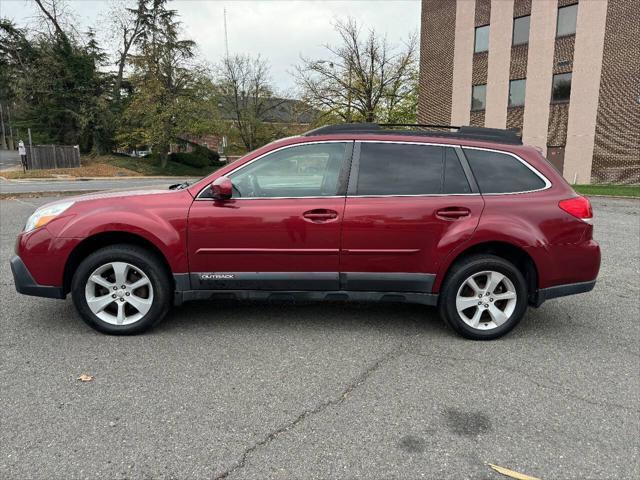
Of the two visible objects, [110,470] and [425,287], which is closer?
[110,470]

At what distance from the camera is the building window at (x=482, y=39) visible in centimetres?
2870

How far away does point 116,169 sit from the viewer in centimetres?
3431

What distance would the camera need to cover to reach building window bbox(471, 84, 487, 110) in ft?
95.7

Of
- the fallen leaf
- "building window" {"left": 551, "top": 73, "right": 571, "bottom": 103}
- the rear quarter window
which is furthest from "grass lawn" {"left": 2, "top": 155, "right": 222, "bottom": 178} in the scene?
the fallen leaf

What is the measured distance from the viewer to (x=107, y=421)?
2.58 m

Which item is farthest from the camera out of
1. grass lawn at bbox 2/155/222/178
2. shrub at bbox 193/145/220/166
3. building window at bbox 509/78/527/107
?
shrub at bbox 193/145/220/166

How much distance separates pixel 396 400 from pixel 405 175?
1.82 metres

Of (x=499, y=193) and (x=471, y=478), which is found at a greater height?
(x=499, y=193)

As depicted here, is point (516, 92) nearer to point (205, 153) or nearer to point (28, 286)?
point (205, 153)

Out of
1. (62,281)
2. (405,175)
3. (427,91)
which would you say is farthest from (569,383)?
(427,91)

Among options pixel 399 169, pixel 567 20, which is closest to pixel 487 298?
pixel 399 169

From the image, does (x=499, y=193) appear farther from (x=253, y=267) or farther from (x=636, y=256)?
(x=636, y=256)

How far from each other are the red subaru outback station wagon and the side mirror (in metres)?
0.01

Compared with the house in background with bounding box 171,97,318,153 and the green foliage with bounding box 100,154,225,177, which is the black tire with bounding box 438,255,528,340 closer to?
the green foliage with bounding box 100,154,225,177
